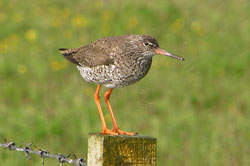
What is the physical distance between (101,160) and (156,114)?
244 inches

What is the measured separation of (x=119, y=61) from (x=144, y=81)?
1.02 ft

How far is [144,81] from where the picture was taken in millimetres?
4574

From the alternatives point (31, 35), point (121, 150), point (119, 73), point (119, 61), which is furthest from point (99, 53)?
point (31, 35)

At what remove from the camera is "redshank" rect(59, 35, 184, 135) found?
4.46 m

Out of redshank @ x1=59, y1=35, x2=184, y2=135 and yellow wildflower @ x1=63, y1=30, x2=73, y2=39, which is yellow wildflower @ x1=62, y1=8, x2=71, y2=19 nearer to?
yellow wildflower @ x1=63, y1=30, x2=73, y2=39

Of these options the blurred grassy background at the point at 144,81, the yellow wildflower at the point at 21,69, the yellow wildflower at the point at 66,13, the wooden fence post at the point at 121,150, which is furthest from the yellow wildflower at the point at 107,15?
the wooden fence post at the point at 121,150

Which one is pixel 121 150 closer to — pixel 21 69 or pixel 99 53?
pixel 99 53

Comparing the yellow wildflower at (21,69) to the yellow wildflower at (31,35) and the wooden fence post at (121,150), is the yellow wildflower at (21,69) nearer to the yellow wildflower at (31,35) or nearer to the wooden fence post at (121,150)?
the yellow wildflower at (31,35)

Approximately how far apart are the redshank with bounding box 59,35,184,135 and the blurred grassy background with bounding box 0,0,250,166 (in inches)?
7.3

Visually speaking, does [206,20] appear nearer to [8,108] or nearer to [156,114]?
[156,114]

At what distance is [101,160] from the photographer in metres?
3.09

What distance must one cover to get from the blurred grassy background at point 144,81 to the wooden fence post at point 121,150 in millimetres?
633

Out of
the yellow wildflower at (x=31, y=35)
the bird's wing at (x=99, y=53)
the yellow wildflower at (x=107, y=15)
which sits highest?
the yellow wildflower at (x=107, y=15)

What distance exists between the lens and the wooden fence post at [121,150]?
3092 millimetres
